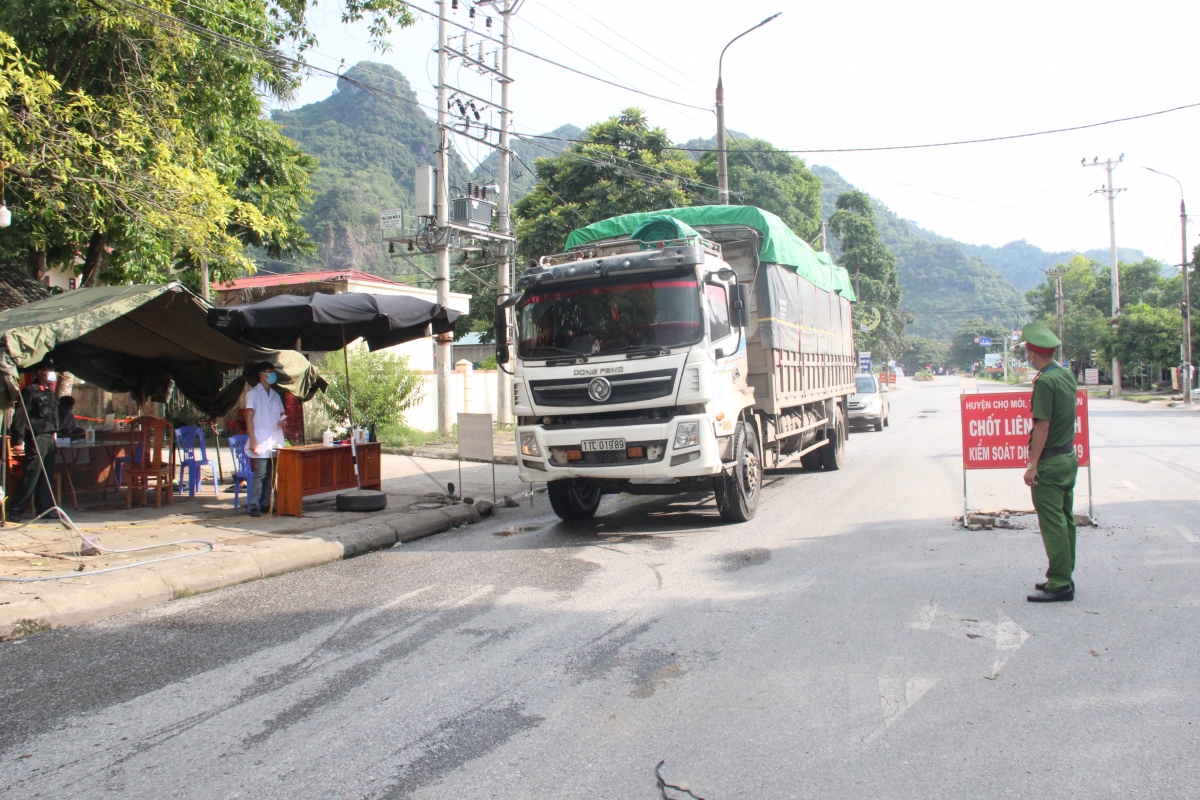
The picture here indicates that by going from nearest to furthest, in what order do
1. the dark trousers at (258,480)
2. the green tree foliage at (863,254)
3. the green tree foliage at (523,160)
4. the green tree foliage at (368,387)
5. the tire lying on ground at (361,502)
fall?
the dark trousers at (258,480), the tire lying on ground at (361,502), the green tree foliage at (368,387), the green tree foliage at (523,160), the green tree foliage at (863,254)

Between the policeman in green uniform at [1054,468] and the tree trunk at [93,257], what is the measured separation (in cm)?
1264

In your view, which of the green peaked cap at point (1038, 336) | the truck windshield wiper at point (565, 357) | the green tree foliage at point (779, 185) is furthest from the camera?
the green tree foliage at point (779, 185)

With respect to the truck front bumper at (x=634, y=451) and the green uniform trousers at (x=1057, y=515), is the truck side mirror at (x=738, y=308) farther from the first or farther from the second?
the green uniform trousers at (x=1057, y=515)

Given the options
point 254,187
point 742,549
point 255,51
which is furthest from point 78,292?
point 254,187

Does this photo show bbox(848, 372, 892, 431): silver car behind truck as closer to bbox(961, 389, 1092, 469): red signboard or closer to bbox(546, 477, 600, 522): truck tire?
bbox(961, 389, 1092, 469): red signboard

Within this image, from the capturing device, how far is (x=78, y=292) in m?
9.85

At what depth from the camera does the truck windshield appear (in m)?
8.62

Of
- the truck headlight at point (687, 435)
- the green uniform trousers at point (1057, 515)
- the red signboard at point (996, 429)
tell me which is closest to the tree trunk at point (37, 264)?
the truck headlight at point (687, 435)

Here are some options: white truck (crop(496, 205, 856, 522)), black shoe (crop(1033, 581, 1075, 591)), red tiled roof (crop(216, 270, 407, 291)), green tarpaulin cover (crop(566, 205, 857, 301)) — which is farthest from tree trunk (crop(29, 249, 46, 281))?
black shoe (crop(1033, 581, 1075, 591))

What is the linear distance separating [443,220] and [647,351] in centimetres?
1220

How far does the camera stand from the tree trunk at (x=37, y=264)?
43.6ft

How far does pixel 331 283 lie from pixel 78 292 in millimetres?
10865

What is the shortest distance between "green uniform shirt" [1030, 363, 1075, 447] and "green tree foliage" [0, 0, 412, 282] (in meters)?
10.2

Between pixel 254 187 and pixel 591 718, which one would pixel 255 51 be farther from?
pixel 591 718
